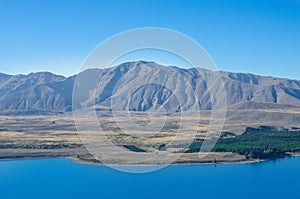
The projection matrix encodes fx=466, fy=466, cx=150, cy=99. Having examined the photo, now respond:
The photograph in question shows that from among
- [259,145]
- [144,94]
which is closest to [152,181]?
[259,145]

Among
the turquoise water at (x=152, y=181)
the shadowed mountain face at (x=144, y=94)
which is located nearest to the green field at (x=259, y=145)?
the turquoise water at (x=152, y=181)

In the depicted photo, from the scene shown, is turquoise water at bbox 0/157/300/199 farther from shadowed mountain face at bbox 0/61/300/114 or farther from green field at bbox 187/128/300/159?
shadowed mountain face at bbox 0/61/300/114

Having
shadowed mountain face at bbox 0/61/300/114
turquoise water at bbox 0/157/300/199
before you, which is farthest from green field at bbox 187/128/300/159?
shadowed mountain face at bbox 0/61/300/114

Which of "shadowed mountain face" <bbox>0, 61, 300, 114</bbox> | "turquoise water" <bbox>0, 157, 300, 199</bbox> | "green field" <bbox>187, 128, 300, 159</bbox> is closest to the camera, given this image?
"turquoise water" <bbox>0, 157, 300, 199</bbox>

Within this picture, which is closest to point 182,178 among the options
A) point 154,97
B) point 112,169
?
point 112,169

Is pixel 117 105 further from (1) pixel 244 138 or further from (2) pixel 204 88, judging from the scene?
(2) pixel 204 88

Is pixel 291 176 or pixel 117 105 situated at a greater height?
pixel 117 105

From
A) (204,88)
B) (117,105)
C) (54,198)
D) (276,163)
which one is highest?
(204,88)

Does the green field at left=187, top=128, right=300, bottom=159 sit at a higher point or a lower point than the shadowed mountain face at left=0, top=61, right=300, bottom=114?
lower
